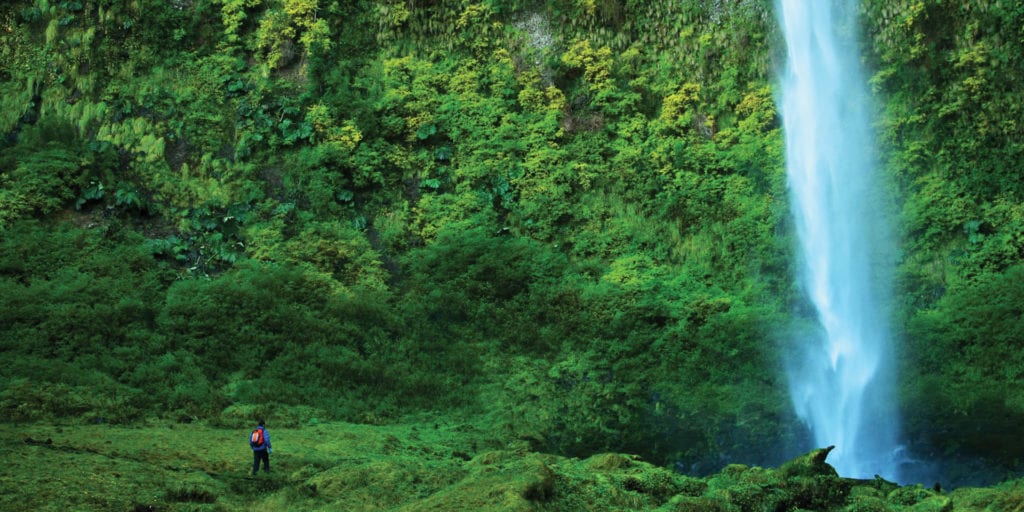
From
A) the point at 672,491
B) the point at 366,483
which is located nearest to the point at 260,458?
the point at 366,483

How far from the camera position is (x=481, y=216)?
67.5ft

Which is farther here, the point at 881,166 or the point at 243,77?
the point at 243,77

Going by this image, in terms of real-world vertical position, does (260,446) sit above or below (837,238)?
below

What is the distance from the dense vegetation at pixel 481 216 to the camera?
54.6ft

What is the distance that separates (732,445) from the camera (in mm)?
15930

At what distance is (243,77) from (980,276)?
1609 cm

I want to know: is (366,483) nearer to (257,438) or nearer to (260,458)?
(257,438)

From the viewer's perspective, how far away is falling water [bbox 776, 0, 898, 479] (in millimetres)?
16969

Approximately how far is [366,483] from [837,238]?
13.3m

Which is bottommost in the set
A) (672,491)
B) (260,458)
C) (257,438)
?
(672,491)

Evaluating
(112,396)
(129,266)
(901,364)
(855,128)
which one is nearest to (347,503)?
(112,396)

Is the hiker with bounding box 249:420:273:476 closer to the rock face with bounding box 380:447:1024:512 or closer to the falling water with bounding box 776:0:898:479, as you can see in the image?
the rock face with bounding box 380:447:1024:512

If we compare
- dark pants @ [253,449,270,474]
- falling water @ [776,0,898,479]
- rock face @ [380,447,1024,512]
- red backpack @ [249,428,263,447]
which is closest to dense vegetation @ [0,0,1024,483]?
falling water @ [776,0,898,479]

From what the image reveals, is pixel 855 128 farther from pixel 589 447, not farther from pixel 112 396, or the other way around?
pixel 112 396
